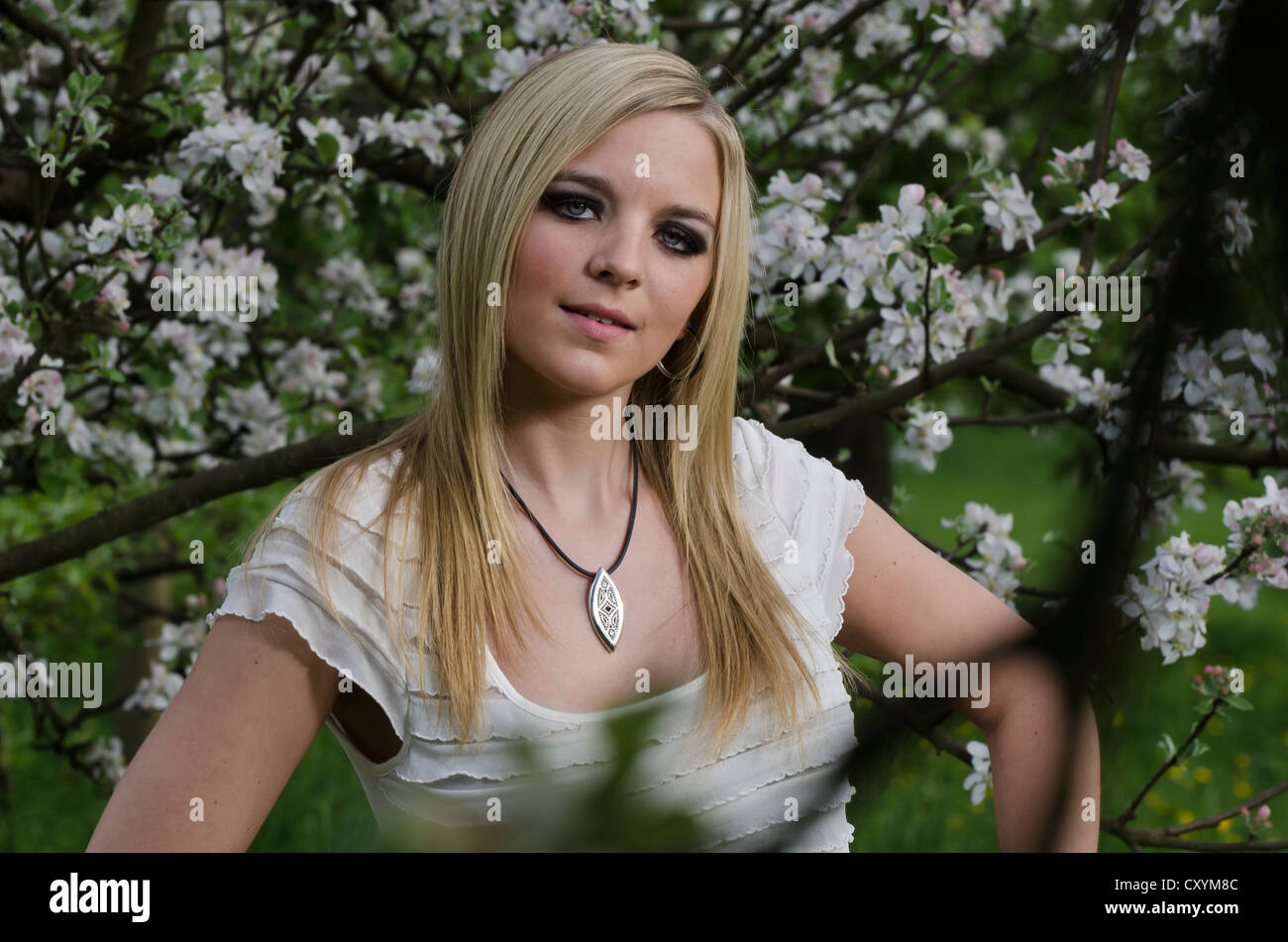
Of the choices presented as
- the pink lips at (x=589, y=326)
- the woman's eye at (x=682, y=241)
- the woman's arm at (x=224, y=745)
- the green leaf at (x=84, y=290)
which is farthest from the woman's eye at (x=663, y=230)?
the green leaf at (x=84, y=290)

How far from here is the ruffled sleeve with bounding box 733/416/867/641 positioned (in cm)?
208

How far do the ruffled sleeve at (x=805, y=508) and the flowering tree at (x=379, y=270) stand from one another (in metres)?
0.29

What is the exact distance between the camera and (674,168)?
5.97 ft

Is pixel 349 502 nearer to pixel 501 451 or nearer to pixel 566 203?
pixel 501 451

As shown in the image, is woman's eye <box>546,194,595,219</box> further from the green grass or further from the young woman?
the green grass

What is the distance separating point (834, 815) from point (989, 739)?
159cm

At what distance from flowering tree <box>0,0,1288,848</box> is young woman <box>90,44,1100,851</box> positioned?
0.48m

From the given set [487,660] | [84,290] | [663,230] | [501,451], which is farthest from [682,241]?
[84,290]

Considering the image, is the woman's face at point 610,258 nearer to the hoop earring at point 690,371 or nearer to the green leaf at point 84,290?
the hoop earring at point 690,371

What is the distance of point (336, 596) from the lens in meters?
1.69

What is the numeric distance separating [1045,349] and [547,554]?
111 cm

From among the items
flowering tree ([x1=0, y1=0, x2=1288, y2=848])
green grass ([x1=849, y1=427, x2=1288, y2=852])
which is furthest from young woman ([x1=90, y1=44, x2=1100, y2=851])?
flowering tree ([x1=0, y1=0, x2=1288, y2=848])
